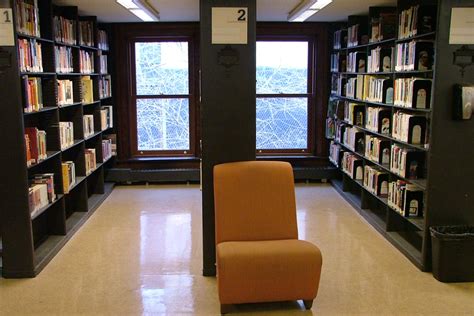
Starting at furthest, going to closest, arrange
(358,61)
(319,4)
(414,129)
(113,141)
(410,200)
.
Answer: (113,141), (358,61), (319,4), (410,200), (414,129)

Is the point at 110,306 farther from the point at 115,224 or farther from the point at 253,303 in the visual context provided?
the point at 115,224

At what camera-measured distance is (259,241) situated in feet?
12.0

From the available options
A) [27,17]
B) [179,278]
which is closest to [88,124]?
[27,17]

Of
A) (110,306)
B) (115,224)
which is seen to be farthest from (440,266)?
(115,224)

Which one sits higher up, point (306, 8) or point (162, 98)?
point (306, 8)

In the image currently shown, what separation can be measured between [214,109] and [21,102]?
1.56m

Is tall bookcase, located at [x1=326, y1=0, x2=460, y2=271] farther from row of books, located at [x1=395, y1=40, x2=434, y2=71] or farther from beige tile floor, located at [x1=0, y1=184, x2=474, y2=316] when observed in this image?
beige tile floor, located at [x1=0, y1=184, x2=474, y2=316]

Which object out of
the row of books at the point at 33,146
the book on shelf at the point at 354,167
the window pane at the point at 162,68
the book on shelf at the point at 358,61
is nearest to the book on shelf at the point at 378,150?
the book on shelf at the point at 354,167

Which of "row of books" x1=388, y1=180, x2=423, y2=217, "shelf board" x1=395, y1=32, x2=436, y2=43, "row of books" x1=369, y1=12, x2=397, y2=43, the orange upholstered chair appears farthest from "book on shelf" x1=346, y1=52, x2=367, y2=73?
the orange upholstered chair

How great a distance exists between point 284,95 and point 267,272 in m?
4.77

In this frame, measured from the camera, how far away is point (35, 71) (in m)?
4.45

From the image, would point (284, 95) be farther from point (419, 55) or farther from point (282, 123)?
point (419, 55)

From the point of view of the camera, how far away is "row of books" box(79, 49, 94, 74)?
590 centimetres

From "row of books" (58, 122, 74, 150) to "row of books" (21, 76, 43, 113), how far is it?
1.53 ft
